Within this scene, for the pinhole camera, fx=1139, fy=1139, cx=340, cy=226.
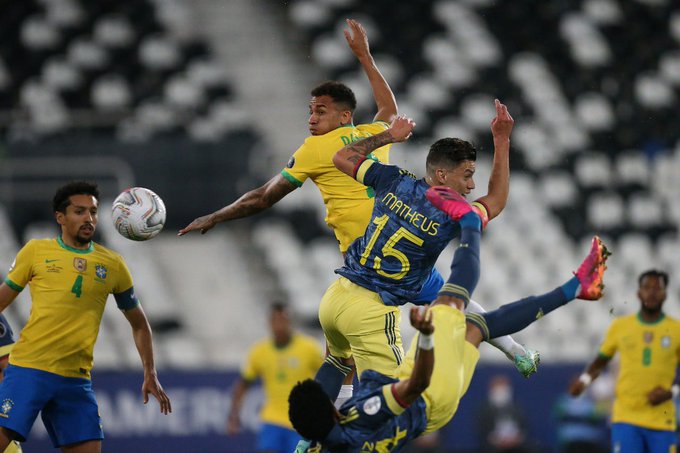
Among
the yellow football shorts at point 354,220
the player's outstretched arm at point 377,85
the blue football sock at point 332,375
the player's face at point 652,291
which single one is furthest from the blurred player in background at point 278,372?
the yellow football shorts at point 354,220

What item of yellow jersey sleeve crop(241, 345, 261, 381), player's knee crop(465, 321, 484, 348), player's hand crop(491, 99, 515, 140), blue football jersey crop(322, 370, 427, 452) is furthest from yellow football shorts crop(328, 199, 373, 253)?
yellow jersey sleeve crop(241, 345, 261, 381)

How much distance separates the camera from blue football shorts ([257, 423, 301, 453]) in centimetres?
1219

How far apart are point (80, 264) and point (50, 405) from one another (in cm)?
97

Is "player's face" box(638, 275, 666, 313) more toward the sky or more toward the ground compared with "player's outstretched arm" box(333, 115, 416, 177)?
more toward the ground

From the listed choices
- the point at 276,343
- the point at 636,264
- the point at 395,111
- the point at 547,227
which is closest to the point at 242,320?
the point at 276,343

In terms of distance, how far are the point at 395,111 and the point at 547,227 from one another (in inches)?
363

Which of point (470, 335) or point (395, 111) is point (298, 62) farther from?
point (470, 335)

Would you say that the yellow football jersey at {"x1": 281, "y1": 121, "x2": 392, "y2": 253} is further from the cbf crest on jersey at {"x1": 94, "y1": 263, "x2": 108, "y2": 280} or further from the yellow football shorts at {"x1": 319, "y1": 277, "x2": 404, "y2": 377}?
the cbf crest on jersey at {"x1": 94, "y1": 263, "x2": 108, "y2": 280}

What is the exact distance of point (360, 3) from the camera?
18.4 meters

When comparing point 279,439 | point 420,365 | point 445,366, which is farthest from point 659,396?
point 279,439

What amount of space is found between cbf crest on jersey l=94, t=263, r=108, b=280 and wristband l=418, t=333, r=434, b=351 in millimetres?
2532

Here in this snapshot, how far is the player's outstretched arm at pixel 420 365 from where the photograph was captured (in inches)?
235

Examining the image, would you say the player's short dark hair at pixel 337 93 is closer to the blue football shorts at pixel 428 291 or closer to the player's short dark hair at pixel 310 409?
the blue football shorts at pixel 428 291

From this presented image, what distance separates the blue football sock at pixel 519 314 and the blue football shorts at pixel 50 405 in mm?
2639
